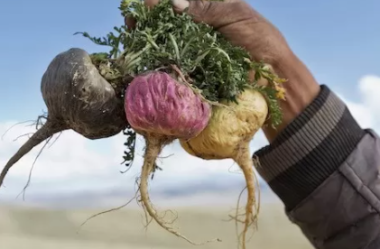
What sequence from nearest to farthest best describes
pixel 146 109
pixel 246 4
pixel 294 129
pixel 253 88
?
pixel 146 109 → pixel 253 88 → pixel 246 4 → pixel 294 129

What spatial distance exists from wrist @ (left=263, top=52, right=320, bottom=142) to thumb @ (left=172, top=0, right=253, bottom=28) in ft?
0.71

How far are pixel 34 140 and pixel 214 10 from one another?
1.45 ft

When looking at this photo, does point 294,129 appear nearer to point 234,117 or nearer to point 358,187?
point 358,187

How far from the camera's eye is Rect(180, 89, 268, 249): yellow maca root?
1041mm

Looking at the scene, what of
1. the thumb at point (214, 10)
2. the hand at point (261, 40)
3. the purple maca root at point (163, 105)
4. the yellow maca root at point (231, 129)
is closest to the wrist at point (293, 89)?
the hand at point (261, 40)

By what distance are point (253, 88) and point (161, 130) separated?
0.19 metres

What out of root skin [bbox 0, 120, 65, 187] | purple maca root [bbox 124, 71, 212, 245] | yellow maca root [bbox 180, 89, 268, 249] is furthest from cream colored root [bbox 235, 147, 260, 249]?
root skin [bbox 0, 120, 65, 187]

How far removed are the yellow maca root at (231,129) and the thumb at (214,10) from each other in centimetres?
20

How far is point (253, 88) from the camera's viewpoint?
1060 millimetres

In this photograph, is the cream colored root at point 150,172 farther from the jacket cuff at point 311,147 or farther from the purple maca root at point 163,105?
the jacket cuff at point 311,147

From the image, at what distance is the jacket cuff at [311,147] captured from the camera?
1497 millimetres

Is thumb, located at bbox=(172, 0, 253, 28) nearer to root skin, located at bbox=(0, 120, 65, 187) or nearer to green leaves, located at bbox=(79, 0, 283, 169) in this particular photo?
green leaves, located at bbox=(79, 0, 283, 169)

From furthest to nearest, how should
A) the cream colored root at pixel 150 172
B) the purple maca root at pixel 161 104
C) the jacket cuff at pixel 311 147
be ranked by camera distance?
the jacket cuff at pixel 311 147
the cream colored root at pixel 150 172
the purple maca root at pixel 161 104

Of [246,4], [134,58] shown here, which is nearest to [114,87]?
[134,58]
